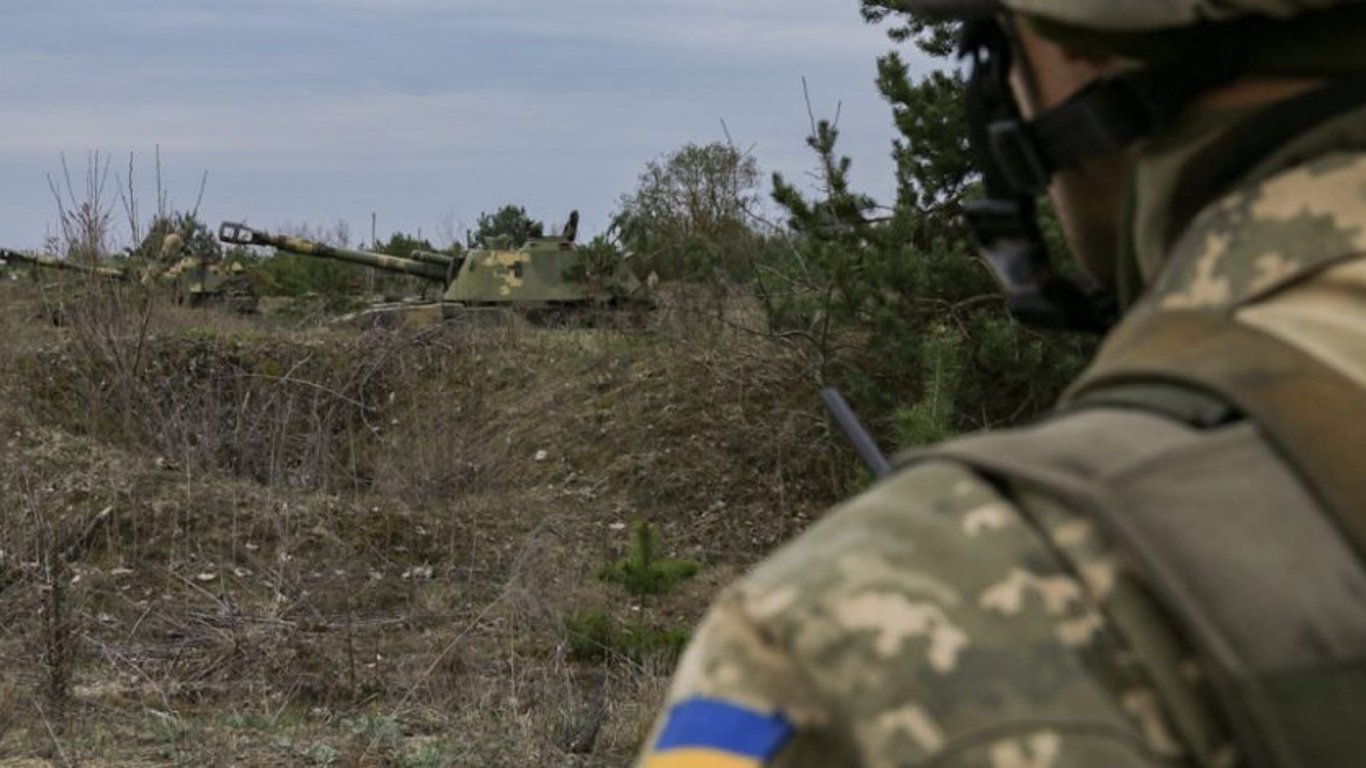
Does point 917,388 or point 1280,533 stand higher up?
point 1280,533

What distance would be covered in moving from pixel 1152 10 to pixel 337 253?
22597 millimetres

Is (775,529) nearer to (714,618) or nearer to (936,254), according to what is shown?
(936,254)

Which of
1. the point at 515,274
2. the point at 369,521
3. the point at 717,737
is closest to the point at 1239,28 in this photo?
the point at 717,737

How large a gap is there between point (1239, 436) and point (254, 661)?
6.87 meters

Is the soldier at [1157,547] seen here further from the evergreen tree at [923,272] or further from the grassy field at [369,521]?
the evergreen tree at [923,272]

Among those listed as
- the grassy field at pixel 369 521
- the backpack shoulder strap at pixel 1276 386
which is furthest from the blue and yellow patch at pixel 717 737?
the grassy field at pixel 369 521

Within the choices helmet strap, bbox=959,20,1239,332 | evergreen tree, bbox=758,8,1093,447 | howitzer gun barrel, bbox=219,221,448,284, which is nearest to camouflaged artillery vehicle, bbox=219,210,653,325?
howitzer gun barrel, bbox=219,221,448,284

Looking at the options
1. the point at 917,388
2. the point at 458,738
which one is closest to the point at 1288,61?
the point at 458,738

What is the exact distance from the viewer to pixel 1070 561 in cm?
93

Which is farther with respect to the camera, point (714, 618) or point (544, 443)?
point (544, 443)

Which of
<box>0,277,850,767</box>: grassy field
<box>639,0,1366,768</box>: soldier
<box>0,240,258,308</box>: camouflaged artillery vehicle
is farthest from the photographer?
<box>0,240,258,308</box>: camouflaged artillery vehicle

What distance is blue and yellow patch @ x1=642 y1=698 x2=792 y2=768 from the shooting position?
92cm

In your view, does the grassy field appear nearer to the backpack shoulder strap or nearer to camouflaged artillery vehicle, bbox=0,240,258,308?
camouflaged artillery vehicle, bbox=0,240,258,308

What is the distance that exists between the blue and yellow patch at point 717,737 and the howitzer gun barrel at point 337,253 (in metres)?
21.5
